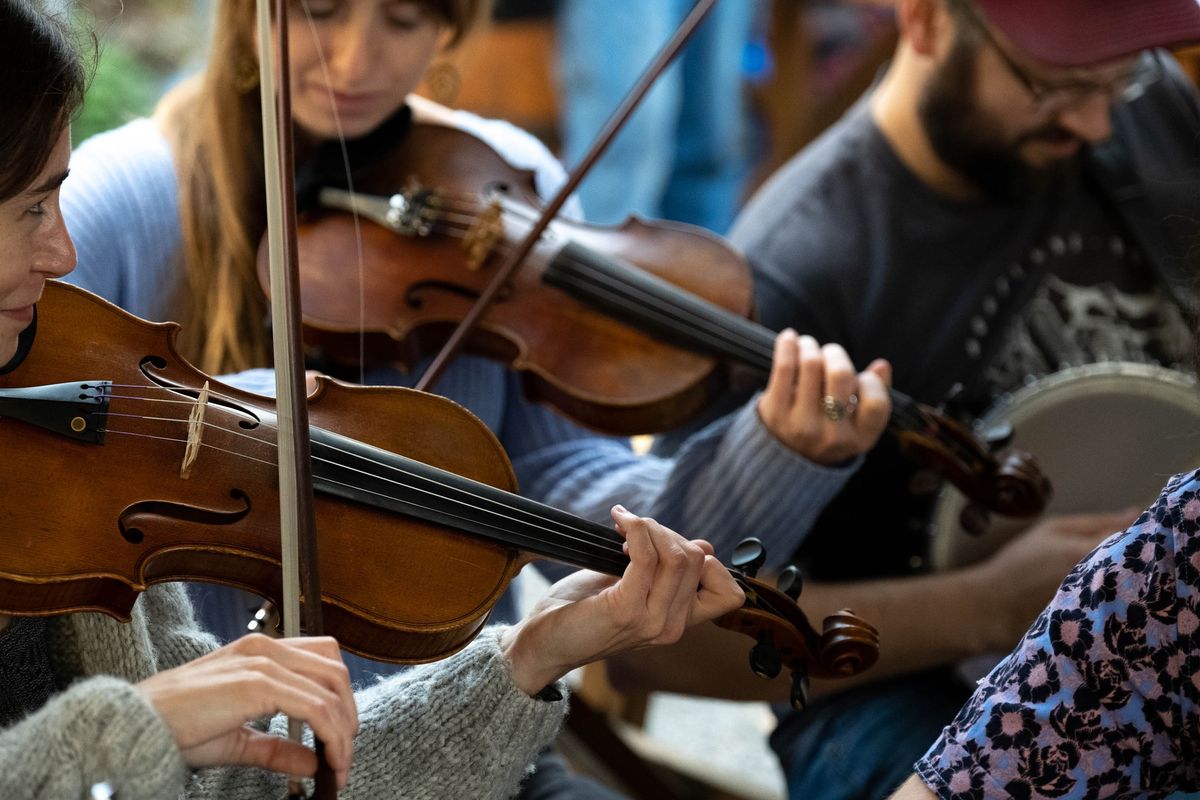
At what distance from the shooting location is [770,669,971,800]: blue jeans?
4.30 feet

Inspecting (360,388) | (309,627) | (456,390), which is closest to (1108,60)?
(456,390)

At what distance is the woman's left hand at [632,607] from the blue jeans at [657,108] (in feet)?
5.67

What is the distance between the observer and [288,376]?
870 millimetres

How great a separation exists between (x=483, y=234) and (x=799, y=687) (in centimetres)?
51

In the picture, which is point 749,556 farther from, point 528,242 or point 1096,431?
point 1096,431

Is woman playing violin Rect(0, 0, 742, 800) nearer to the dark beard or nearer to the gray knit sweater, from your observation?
the gray knit sweater

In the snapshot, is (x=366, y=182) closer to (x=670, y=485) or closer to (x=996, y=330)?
(x=670, y=485)

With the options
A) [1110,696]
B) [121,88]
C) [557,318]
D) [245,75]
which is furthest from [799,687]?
[121,88]

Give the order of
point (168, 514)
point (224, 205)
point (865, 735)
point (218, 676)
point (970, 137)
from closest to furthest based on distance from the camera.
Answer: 1. point (218, 676)
2. point (168, 514)
3. point (224, 205)
4. point (865, 735)
5. point (970, 137)

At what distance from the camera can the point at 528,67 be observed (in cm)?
325

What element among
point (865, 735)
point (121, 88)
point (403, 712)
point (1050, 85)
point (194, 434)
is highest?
point (1050, 85)

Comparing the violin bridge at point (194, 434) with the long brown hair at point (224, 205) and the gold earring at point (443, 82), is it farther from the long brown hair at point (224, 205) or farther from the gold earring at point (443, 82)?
the gold earring at point (443, 82)

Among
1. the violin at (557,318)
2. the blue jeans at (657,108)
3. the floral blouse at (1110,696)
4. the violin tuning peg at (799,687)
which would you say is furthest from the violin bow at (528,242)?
the blue jeans at (657,108)

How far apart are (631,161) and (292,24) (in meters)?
1.54
